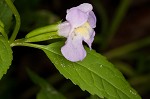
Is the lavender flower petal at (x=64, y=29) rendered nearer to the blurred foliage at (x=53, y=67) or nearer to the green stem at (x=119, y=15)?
the blurred foliage at (x=53, y=67)

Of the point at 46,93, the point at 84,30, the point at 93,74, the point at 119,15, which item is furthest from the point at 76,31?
the point at 119,15

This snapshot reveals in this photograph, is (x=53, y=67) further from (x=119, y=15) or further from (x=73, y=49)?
(x=73, y=49)

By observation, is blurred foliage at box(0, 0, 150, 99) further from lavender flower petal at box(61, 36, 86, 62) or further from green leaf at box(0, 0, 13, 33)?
lavender flower petal at box(61, 36, 86, 62)

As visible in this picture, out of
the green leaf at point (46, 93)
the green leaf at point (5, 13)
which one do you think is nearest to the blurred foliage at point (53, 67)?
the green leaf at point (46, 93)

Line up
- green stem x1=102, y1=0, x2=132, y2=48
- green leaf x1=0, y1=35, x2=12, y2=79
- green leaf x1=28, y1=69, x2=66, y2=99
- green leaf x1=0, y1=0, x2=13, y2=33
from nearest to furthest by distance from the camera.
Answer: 1. green leaf x1=0, y1=35, x2=12, y2=79
2. green leaf x1=0, y1=0, x2=13, y2=33
3. green leaf x1=28, y1=69, x2=66, y2=99
4. green stem x1=102, y1=0, x2=132, y2=48

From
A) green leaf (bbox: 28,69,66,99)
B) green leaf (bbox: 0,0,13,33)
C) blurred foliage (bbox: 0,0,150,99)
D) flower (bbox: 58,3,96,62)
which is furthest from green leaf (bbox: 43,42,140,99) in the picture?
blurred foliage (bbox: 0,0,150,99)

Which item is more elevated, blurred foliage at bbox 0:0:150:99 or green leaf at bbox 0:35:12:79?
green leaf at bbox 0:35:12:79
